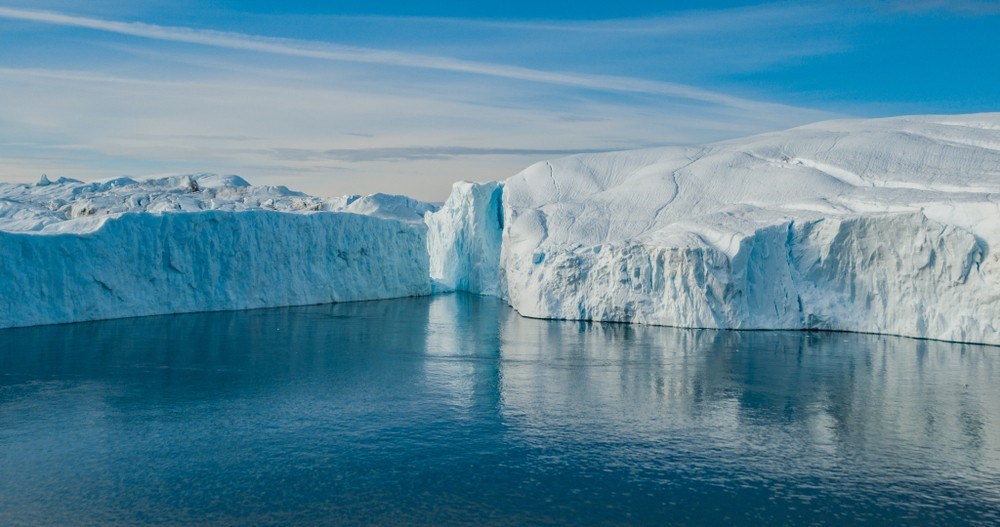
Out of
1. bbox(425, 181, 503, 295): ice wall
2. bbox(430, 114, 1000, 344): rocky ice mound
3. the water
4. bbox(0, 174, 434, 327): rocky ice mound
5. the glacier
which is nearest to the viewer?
the water

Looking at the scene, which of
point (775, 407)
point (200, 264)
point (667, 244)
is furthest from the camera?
point (200, 264)

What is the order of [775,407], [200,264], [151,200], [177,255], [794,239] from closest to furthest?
[775,407] < [794,239] < [177,255] < [200,264] < [151,200]

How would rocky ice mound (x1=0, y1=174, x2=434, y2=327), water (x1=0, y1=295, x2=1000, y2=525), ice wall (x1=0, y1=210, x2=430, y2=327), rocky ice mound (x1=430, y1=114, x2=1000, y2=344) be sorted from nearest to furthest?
1. water (x1=0, y1=295, x2=1000, y2=525)
2. rocky ice mound (x1=430, y1=114, x2=1000, y2=344)
3. ice wall (x1=0, y1=210, x2=430, y2=327)
4. rocky ice mound (x1=0, y1=174, x2=434, y2=327)

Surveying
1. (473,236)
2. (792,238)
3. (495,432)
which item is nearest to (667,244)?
(792,238)

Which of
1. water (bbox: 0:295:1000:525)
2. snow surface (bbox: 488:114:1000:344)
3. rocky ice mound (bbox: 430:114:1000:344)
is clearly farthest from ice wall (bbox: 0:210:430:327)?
snow surface (bbox: 488:114:1000:344)

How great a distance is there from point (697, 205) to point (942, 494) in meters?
17.9

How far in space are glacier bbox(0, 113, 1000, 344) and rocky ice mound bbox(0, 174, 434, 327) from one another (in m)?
0.06

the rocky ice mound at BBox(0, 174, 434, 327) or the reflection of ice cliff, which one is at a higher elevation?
the rocky ice mound at BBox(0, 174, 434, 327)

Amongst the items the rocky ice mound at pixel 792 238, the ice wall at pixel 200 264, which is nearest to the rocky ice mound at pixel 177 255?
the ice wall at pixel 200 264

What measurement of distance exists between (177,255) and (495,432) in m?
18.0

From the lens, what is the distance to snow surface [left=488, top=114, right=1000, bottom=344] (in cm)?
2092

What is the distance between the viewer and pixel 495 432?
40.0 feet

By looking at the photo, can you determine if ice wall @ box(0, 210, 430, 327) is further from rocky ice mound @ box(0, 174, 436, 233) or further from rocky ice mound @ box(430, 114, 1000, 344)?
rocky ice mound @ box(430, 114, 1000, 344)

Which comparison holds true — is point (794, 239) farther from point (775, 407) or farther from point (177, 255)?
point (177, 255)
